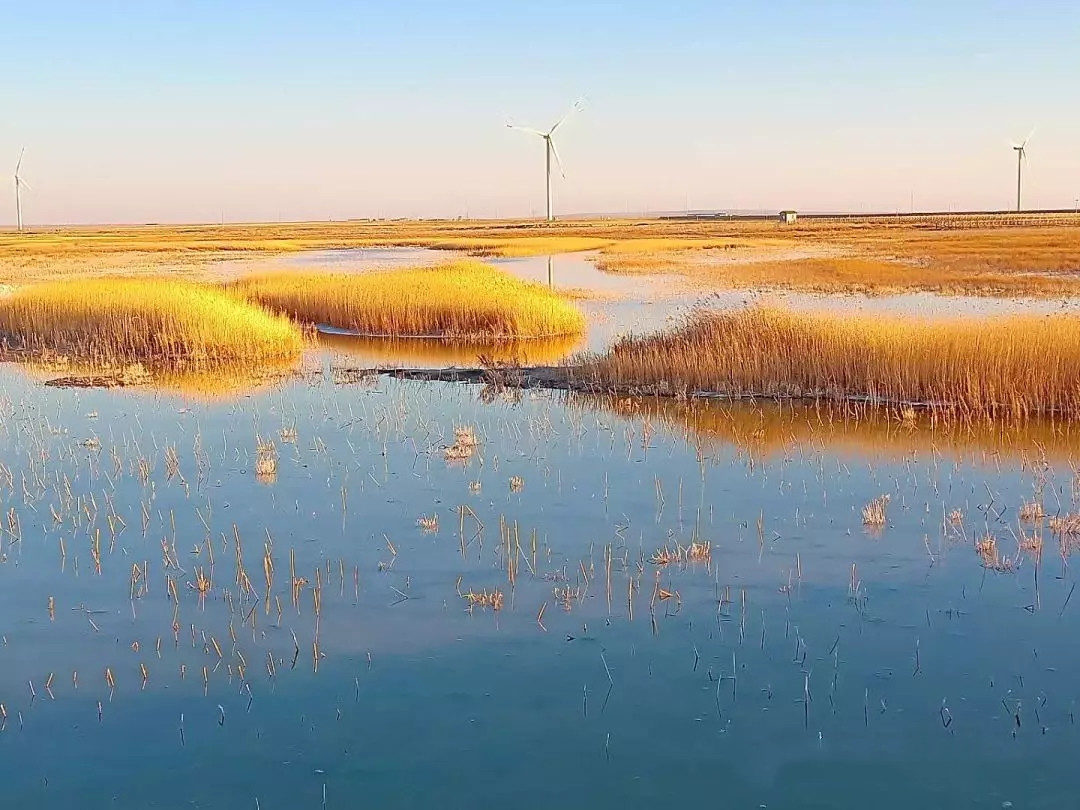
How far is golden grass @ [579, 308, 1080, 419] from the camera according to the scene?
637 inches

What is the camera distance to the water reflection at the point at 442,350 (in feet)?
76.0

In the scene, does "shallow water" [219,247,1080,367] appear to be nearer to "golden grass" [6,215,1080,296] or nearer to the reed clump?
"golden grass" [6,215,1080,296]

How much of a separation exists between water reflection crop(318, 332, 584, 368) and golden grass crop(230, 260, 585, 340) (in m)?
0.66

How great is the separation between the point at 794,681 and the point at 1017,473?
687cm

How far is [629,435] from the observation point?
15336 mm

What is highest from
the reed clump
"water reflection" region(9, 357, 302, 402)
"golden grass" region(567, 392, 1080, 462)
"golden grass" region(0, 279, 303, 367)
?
"golden grass" region(0, 279, 303, 367)

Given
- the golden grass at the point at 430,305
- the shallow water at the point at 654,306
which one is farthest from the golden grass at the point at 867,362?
the golden grass at the point at 430,305

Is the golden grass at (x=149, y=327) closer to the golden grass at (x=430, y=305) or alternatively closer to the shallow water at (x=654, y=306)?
the shallow water at (x=654, y=306)

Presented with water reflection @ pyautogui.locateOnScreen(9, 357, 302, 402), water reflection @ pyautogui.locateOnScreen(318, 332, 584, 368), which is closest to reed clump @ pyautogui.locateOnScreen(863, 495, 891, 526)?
water reflection @ pyautogui.locateOnScreen(318, 332, 584, 368)

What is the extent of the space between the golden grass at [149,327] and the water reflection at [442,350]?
1.51m

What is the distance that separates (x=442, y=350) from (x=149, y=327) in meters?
6.52

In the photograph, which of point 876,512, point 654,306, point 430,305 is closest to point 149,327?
point 430,305

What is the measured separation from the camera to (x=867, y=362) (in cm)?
1766

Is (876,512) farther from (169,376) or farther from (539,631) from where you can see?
(169,376)
